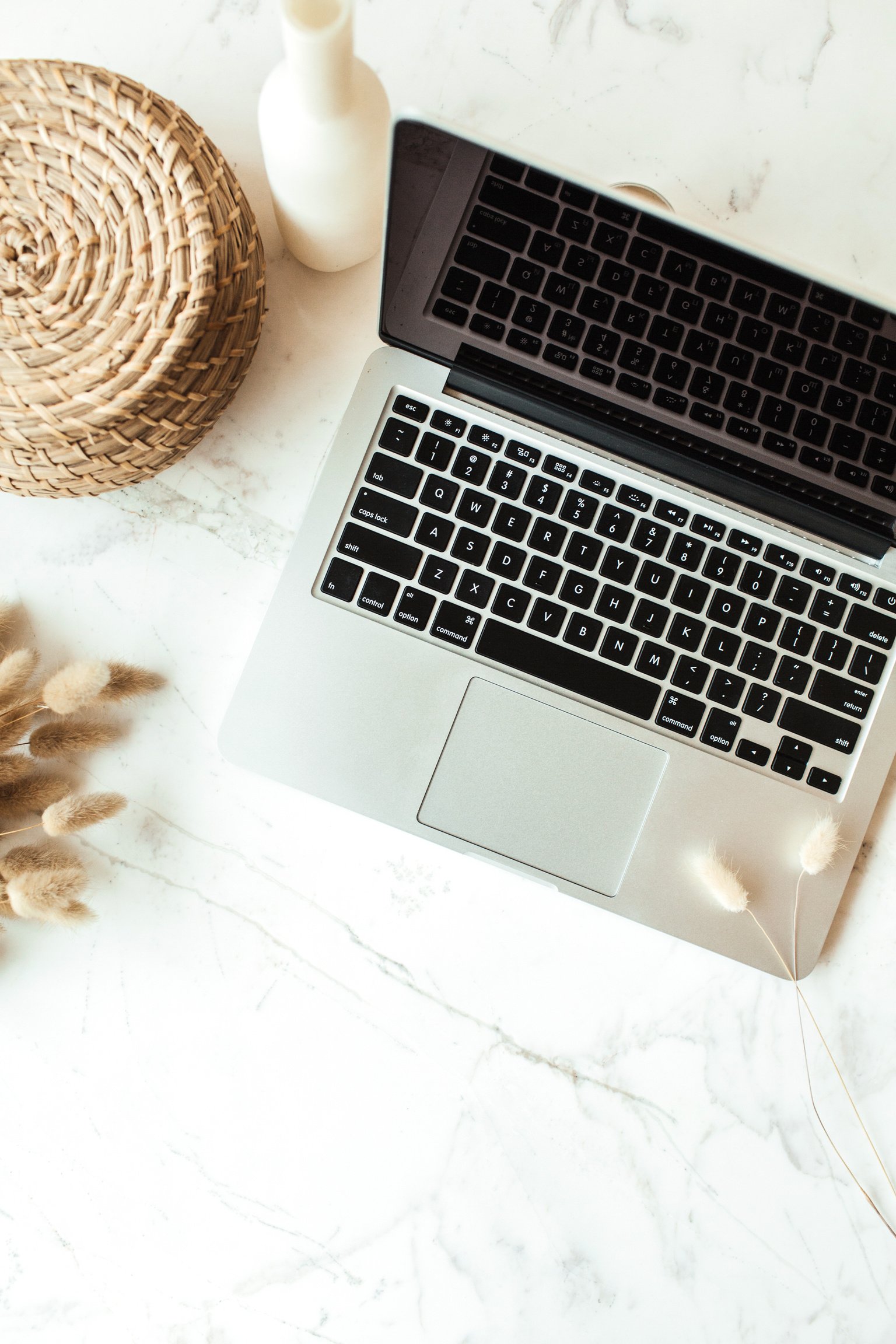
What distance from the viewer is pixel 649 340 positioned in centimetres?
57

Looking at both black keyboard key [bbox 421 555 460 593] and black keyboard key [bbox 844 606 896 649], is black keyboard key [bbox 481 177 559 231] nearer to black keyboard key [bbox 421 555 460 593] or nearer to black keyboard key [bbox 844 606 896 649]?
black keyboard key [bbox 421 555 460 593]

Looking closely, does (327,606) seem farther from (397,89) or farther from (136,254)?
(397,89)


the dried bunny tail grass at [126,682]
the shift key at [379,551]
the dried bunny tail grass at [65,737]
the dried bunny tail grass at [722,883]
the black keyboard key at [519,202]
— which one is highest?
the black keyboard key at [519,202]

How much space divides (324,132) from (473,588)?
0.31m

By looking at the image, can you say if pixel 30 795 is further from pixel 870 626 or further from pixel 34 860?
pixel 870 626

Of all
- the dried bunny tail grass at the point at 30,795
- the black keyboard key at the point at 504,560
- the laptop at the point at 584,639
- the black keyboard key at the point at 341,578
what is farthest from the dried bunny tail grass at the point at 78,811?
the black keyboard key at the point at 504,560

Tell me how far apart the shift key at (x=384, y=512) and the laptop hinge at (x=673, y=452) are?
0.10 m

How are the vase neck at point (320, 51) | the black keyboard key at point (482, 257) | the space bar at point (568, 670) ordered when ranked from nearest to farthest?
the vase neck at point (320, 51), the black keyboard key at point (482, 257), the space bar at point (568, 670)

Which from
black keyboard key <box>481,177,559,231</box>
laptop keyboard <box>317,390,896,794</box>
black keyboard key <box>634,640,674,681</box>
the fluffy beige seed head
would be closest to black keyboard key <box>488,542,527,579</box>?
laptop keyboard <box>317,390,896,794</box>

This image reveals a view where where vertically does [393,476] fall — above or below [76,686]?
above

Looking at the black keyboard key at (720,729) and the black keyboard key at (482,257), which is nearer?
the black keyboard key at (482,257)

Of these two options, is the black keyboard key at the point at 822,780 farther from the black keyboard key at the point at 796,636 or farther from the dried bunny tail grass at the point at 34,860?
the dried bunny tail grass at the point at 34,860

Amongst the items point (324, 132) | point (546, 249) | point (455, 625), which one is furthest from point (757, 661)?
point (324, 132)

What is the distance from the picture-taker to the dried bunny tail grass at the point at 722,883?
646 millimetres
